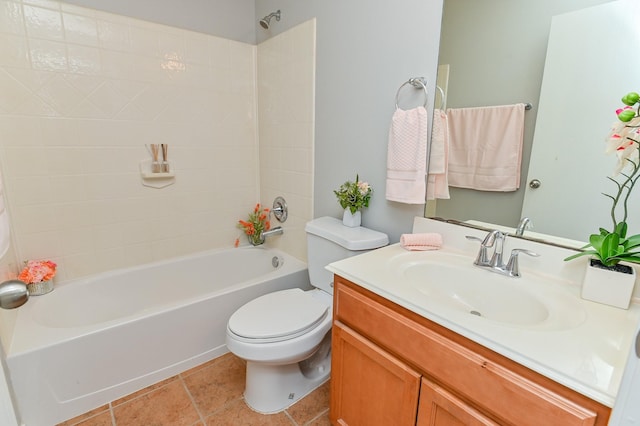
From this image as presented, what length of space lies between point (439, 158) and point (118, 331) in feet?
5.64

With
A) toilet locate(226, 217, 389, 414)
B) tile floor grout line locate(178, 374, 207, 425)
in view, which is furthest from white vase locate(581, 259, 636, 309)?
tile floor grout line locate(178, 374, 207, 425)

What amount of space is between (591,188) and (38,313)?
2503mm

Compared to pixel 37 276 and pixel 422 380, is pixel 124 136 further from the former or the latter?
pixel 422 380

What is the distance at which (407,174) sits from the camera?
1.42 metres

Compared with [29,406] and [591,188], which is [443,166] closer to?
[591,188]

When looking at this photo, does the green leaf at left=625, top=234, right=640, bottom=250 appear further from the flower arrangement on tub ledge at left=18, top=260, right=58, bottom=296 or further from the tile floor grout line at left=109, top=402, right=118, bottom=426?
the flower arrangement on tub ledge at left=18, top=260, right=58, bottom=296

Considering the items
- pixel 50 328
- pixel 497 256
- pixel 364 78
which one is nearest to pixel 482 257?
pixel 497 256

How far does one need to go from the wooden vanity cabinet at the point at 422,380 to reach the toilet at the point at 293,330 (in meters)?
0.23

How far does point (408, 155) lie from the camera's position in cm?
140

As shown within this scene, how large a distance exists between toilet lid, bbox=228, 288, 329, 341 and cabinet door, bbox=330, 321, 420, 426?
9.2 inches

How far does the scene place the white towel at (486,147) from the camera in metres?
1.15

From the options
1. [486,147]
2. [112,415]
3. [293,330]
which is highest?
[486,147]

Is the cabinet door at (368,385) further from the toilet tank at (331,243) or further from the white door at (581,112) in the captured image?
the white door at (581,112)

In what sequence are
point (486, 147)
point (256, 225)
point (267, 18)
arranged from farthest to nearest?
point (256, 225) < point (267, 18) < point (486, 147)
